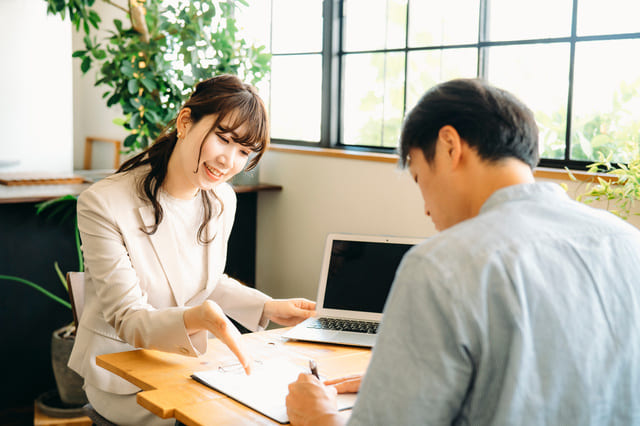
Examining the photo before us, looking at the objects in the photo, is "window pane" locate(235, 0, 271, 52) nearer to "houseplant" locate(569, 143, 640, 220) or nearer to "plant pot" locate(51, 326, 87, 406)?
"plant pot" locate(51, 326, 87, 406)

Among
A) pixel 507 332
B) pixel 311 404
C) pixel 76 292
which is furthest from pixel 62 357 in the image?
pixel 507 332

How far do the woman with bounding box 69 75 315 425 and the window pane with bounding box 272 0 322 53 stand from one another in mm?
1804

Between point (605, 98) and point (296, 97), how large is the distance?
1.73m

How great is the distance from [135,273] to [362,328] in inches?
25.3

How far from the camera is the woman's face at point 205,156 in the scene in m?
1.83

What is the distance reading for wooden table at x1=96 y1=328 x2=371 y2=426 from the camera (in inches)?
51.2

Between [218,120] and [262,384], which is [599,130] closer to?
[218,120]

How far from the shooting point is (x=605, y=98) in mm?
2477

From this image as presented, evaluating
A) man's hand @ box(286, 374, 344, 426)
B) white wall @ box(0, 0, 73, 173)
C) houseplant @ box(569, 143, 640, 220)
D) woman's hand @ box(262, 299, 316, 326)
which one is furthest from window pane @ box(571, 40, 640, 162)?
white wall @ box(0, 0, 73, 173)

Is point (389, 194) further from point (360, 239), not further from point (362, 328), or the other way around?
point (362, 328)

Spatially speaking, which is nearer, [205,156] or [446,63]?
[205,156]

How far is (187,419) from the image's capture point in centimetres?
128

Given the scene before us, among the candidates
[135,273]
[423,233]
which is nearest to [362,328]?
[135,273]

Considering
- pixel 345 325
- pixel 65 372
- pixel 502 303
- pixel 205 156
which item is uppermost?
pixel 205 156
